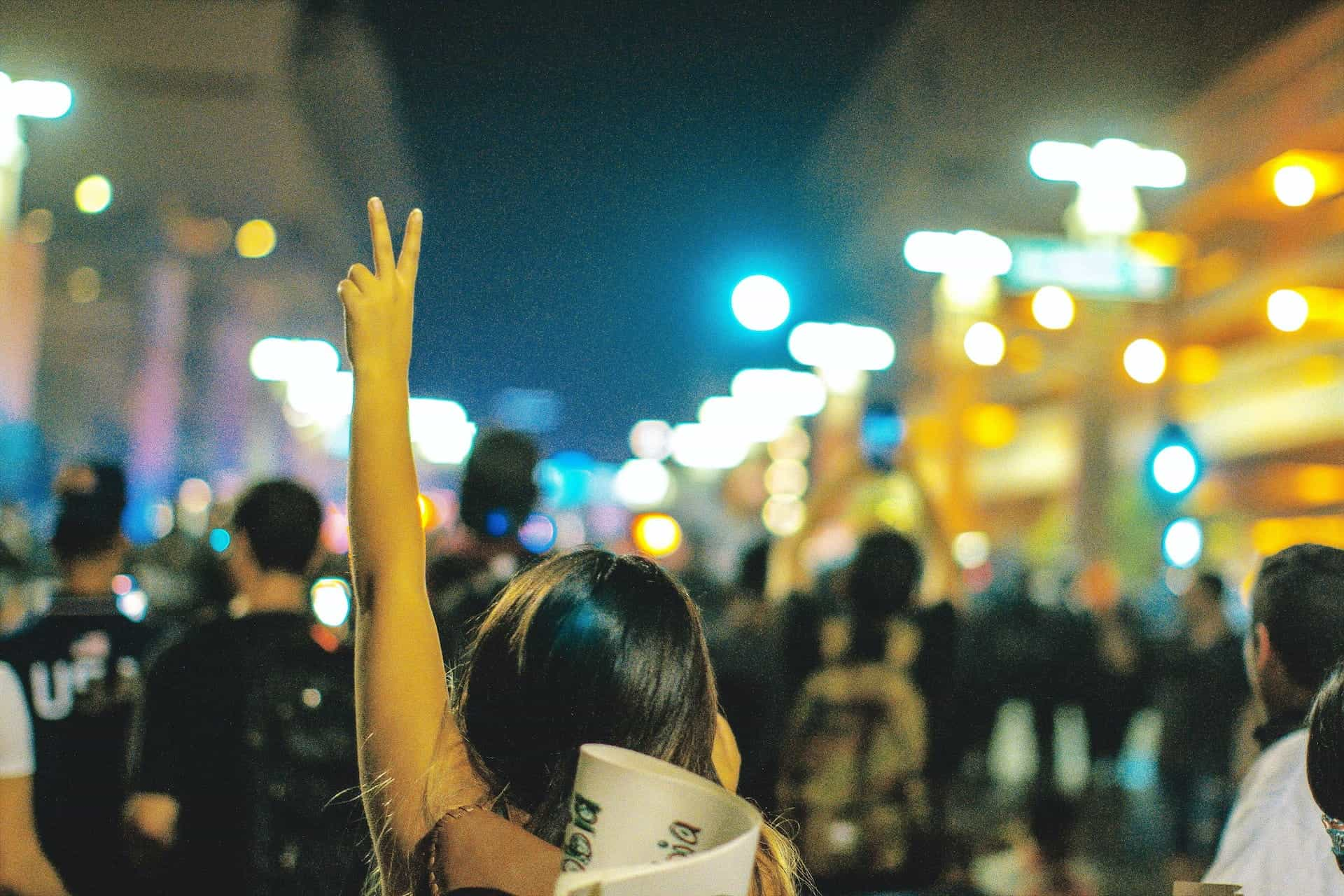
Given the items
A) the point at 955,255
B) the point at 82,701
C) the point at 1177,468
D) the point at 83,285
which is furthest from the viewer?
the point at 83,285

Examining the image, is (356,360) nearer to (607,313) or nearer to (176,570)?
(176,570)

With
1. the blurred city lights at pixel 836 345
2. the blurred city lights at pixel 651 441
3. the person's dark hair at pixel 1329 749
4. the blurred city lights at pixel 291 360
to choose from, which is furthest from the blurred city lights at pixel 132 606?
the blurred city lights at pixel 651 441

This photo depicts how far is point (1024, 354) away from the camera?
53.3 metres

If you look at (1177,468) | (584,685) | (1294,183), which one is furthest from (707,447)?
(584,685)

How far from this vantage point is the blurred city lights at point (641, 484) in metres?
54.4

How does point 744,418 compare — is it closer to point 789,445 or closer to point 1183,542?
point 789,445

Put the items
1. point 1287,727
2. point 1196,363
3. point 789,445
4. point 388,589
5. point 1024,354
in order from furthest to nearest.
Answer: point 789,445
point 1024,354
point 1196,363
point 1287,727
point 388,589

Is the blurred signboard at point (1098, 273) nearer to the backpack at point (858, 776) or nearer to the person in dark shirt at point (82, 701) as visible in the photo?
the backpack at point (858, 776)

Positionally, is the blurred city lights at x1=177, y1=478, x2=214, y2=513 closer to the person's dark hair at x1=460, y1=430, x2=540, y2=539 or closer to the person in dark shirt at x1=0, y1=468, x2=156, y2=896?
the person in dark shirt at x1=0, y1=468, x2=156, y2=896

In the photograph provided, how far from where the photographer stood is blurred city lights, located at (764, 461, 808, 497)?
40.8 metres

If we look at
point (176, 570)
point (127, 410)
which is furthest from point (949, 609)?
point (127, 410)

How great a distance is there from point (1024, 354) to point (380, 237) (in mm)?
53327

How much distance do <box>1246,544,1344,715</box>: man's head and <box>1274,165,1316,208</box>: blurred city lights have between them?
102 feet

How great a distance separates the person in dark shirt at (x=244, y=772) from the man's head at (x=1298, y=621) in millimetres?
2431
